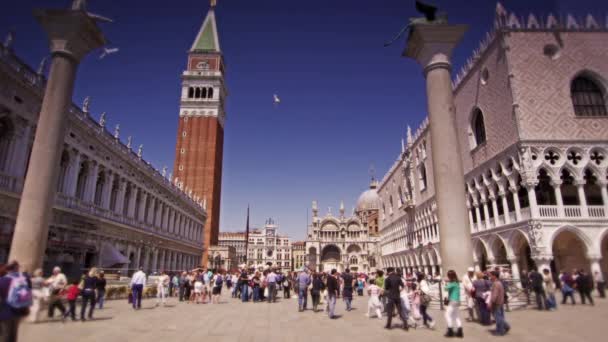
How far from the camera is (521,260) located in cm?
2781

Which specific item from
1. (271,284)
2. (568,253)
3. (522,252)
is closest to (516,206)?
(522,252)

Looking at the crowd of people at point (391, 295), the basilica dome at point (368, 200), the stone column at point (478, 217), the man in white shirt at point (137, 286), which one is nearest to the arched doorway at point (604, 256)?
the stone column at point (478, 217)

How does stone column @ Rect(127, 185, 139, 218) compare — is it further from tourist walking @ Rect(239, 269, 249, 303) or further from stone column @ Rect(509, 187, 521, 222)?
stone column @ Rect(509, 187, 521, 222)

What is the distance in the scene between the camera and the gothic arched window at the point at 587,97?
1024 inches

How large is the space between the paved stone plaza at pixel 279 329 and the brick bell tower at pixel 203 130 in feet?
187

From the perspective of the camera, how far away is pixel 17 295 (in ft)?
19.7

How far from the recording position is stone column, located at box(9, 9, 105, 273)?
11.7 meters

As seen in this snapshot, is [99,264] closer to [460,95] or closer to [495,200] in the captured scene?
[495,200]

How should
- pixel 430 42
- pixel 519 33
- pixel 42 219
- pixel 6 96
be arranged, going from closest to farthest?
pixel 42 219
pixel 430 42
pixel 6 96
pixel 519 33

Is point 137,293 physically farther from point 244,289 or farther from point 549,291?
point 549,291

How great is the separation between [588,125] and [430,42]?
745 inches

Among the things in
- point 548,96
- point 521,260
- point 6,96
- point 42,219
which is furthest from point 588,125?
point 6,96

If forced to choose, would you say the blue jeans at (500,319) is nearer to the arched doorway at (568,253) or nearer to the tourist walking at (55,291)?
the tourist walking at (55,291)

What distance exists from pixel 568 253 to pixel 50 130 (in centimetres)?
3159
